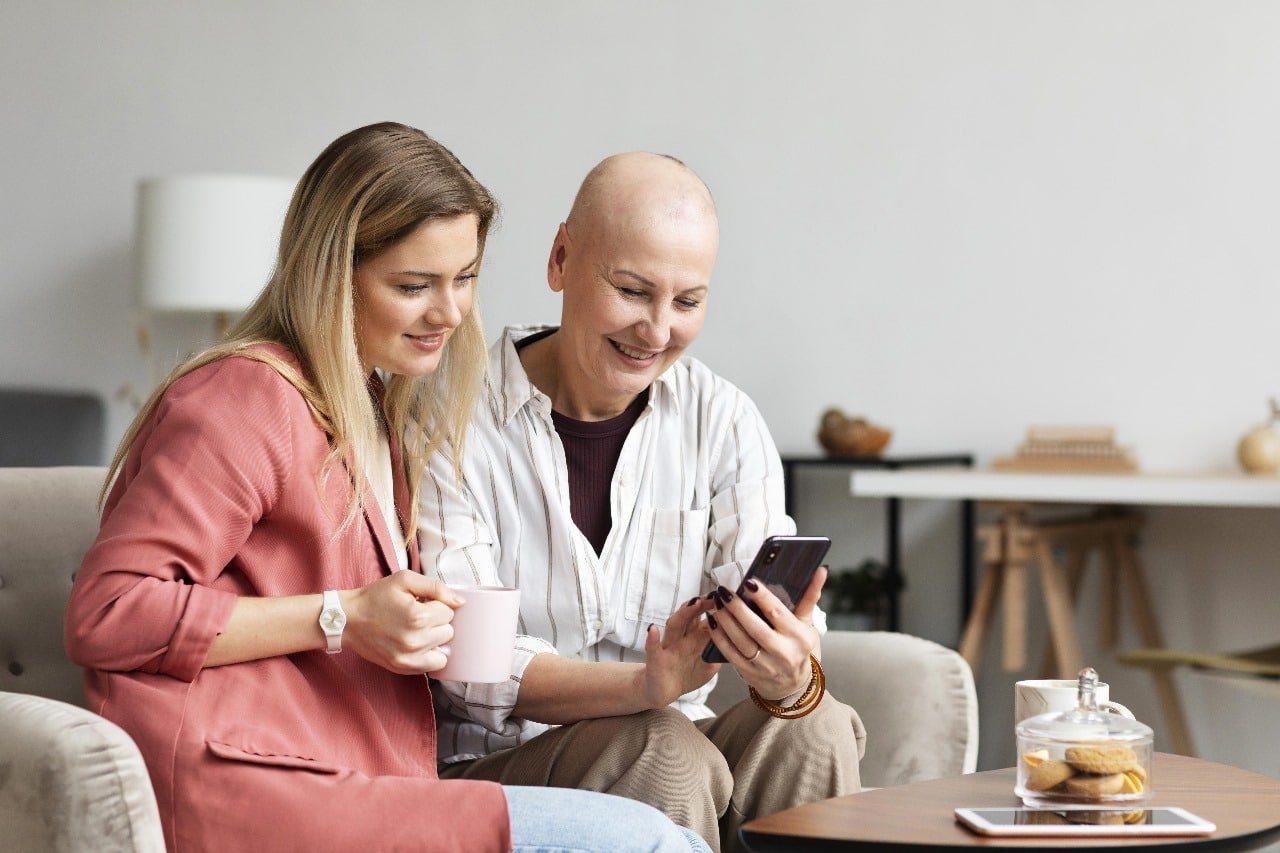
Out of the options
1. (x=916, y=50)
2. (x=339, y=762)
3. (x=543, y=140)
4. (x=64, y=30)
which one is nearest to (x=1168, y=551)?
(x=916, y=50)

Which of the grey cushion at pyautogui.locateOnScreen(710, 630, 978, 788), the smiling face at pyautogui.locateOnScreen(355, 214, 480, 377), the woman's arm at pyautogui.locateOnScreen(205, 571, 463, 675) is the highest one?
the smiling face at pyautogui.locateOnScreen(355, 214, 480, 377)

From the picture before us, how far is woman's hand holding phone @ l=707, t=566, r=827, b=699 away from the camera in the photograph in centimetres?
143

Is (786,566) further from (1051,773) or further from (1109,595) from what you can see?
(1109,595)

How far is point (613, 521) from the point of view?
175 centimetres

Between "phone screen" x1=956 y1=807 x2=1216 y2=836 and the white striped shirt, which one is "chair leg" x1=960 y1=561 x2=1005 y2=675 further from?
"phone screen" x1=956 y1=807 x2=1216 y2=836

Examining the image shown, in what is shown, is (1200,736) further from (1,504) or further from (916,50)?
(1,504)

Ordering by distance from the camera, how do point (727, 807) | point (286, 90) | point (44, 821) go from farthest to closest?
point (286, 90)
point (727, 807)
point (44, 821)

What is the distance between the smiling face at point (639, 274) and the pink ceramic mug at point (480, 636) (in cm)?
47

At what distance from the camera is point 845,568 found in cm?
354

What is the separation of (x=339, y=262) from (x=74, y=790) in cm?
56

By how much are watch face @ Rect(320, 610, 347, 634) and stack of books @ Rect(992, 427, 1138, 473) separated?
2.10 metres

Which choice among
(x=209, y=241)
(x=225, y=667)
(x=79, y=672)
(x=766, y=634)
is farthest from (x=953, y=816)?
(x=209, y=241)

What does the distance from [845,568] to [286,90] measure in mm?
1989

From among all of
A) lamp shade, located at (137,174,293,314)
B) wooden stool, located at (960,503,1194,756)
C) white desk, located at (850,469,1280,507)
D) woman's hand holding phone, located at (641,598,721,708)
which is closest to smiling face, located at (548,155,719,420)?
woman's hand holding phone, located at (641,598,721,708)
